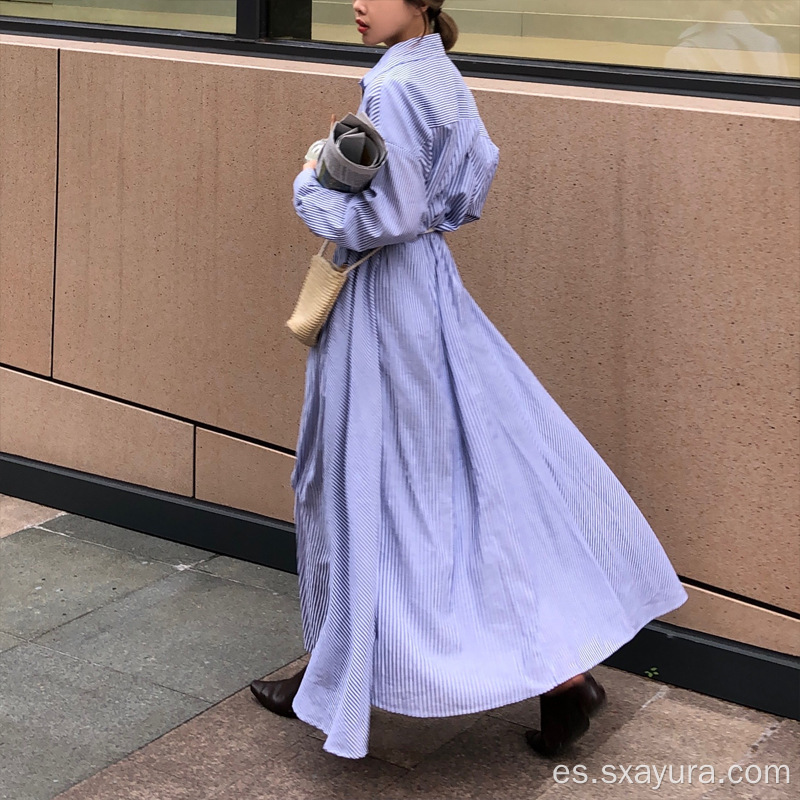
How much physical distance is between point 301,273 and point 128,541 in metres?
1.27

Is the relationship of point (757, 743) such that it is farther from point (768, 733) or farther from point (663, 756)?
point (663, 756)

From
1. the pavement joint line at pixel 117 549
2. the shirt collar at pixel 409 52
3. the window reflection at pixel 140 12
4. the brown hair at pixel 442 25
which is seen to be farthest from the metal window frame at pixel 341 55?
the pavement joint line at pixel 117 549

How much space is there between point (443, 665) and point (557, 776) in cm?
50

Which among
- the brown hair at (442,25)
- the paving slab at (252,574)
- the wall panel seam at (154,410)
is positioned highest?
the brown hair at (442,25)

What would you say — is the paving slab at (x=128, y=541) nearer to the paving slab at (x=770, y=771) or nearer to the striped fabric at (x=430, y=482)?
the striped fabric at (x=430, y=482)

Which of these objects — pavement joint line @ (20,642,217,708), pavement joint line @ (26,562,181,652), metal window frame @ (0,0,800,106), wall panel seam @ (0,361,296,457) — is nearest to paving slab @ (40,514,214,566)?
pavement joint line @ (26,562,181,652)

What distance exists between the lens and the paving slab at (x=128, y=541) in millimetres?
4684

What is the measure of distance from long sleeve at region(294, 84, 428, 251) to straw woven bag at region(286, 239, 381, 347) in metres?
0.15

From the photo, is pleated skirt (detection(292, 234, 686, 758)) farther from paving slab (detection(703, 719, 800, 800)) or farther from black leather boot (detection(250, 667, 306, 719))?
paving slab (detection(703, 719, 800, 800))

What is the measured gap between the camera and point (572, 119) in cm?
366

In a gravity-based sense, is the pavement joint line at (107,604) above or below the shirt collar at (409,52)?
below

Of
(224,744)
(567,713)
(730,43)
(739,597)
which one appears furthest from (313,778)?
(730,43)

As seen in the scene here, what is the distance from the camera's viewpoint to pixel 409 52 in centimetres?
305

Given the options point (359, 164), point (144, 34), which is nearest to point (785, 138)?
point (359, 164)
